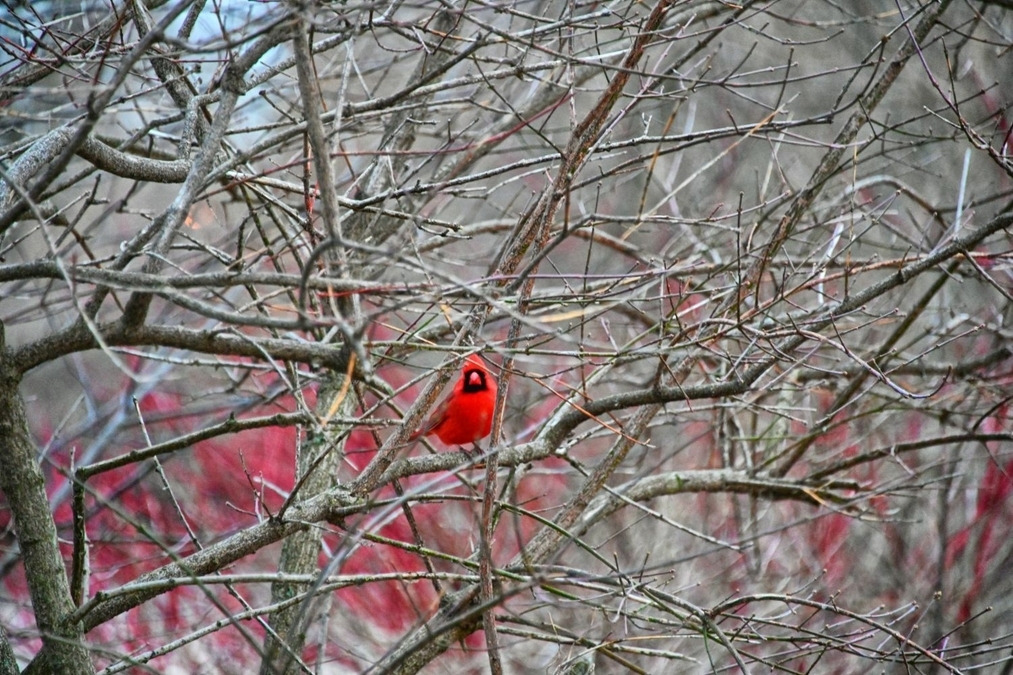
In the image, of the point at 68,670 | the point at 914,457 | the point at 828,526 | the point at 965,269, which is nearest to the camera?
the point at 68,670

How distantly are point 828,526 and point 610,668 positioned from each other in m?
2.03

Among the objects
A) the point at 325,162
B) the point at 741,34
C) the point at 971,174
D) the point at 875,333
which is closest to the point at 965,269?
the point at 875,333

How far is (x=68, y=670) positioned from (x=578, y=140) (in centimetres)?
246

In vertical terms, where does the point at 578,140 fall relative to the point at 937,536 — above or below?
above

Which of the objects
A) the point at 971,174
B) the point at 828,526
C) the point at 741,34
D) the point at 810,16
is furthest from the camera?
the point at 741,34

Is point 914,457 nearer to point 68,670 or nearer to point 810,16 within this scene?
point 810,16

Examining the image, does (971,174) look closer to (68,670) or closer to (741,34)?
(741,34)

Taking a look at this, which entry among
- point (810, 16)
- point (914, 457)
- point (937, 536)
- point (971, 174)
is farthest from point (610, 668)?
point (810, 16)

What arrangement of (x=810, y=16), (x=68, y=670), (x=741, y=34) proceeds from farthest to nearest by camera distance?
(x=741, y=34)
(x=810, y=16)
(x=68, y=670)

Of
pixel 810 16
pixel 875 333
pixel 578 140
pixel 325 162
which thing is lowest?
pixel 325 162

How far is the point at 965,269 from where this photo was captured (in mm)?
5438

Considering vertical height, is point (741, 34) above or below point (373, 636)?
above

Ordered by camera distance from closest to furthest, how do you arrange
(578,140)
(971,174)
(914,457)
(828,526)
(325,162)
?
(325,162) → (578,140) → (828,526) → (914,457) → (971,174)

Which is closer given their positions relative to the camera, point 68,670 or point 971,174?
point 68,670
